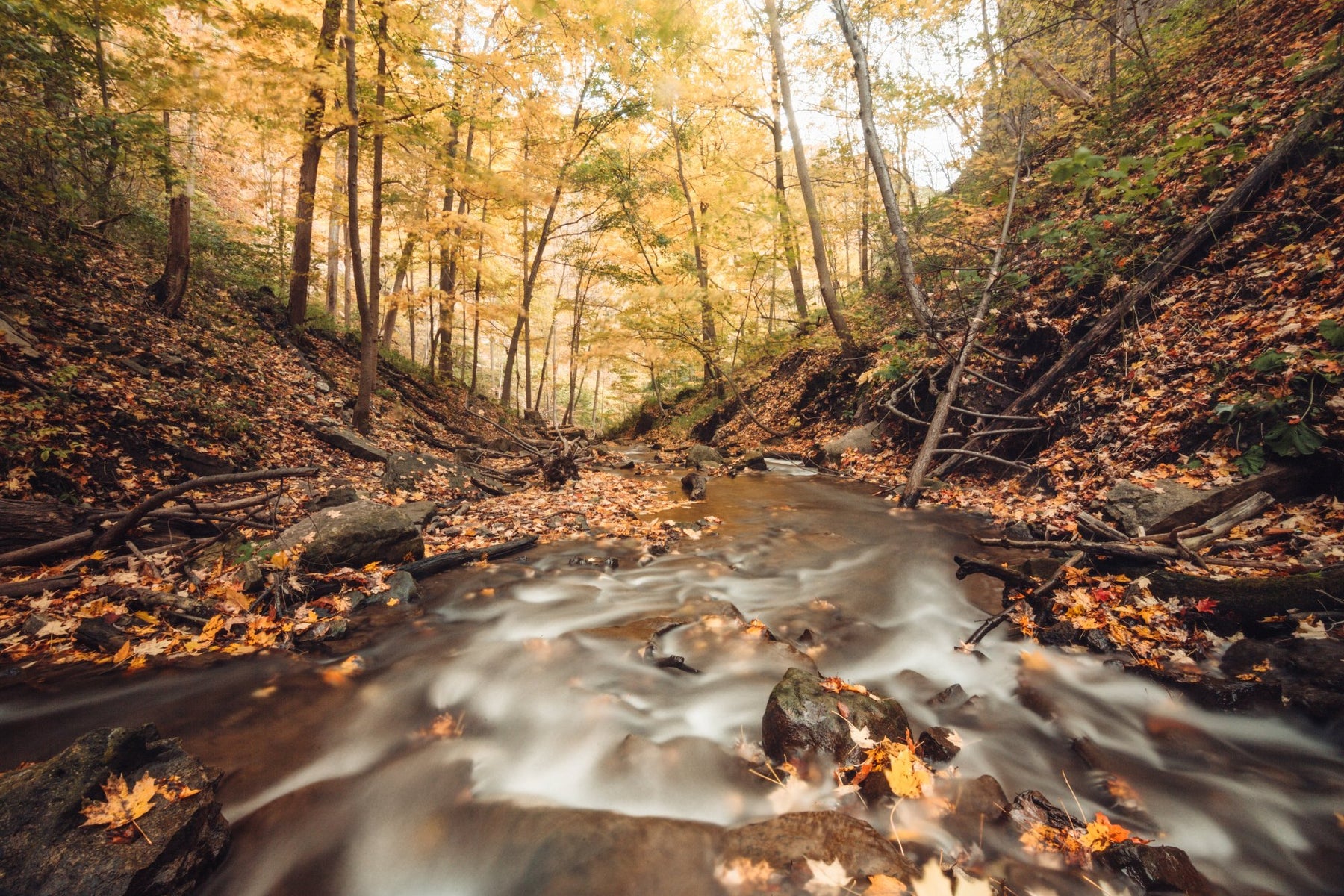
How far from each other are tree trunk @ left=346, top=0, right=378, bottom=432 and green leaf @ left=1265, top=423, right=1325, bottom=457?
38.4 ft

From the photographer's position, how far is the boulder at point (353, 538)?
473cm

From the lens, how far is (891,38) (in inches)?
519

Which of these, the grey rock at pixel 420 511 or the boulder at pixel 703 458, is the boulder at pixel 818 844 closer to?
the grey rock at pixel 420 511

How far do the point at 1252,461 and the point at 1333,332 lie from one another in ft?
3.45

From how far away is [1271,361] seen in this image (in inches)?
163

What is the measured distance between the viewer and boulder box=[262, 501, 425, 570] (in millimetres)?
4734

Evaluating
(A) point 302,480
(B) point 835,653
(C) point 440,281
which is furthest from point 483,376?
(B) point 835,653

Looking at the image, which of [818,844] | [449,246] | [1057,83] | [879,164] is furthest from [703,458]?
[1057,83]

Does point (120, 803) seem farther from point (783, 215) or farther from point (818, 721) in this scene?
point (783, 215)

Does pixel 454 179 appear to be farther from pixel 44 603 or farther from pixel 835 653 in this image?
pixel 835 653

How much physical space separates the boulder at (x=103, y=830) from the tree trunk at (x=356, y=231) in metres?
8.50

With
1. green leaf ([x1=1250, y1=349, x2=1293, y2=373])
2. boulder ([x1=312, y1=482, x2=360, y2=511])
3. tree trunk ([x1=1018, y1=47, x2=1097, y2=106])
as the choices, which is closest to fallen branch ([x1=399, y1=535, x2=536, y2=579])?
boulder ([x1=312, y1=482, x2=360, y2=511])

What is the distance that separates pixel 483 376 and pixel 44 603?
27479mm

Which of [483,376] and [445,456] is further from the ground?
[483,376]
